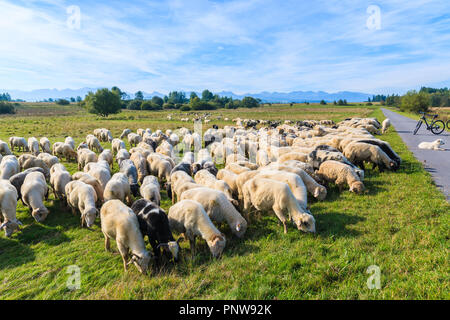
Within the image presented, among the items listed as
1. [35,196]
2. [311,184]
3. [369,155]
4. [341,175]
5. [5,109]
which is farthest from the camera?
[5,109]

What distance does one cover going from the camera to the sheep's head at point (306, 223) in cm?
645

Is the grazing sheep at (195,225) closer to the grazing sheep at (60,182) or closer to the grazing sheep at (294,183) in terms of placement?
the grazing sheep at (294,183)

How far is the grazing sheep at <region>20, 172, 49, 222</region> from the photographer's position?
786 cm

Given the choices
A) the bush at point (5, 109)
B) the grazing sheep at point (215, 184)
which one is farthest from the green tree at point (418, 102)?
the bush at point (5, 109)

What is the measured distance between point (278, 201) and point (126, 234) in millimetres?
4298

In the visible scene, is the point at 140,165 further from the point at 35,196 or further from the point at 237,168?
the point at 237,168

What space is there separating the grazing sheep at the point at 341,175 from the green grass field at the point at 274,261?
1230 mm

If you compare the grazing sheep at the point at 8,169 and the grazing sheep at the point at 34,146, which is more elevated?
the grazing sheep at the point at 34,146

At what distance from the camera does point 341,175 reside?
9.77 m

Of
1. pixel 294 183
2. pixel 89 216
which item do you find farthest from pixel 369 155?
pixel 89 216

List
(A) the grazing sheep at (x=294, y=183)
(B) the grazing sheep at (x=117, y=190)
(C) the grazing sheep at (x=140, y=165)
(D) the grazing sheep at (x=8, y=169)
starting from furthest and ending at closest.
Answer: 1. (C) the grazing sheep at (x=140, y=165)
2. (D) the grazing sheep at (x=8, y=169)
3. (B) the grazing sheep at (x=117, y=190)
4. (A) the grazing sheep at (x=294, y=183)

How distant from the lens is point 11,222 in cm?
704

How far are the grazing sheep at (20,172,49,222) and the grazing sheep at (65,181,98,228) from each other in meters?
0.83
